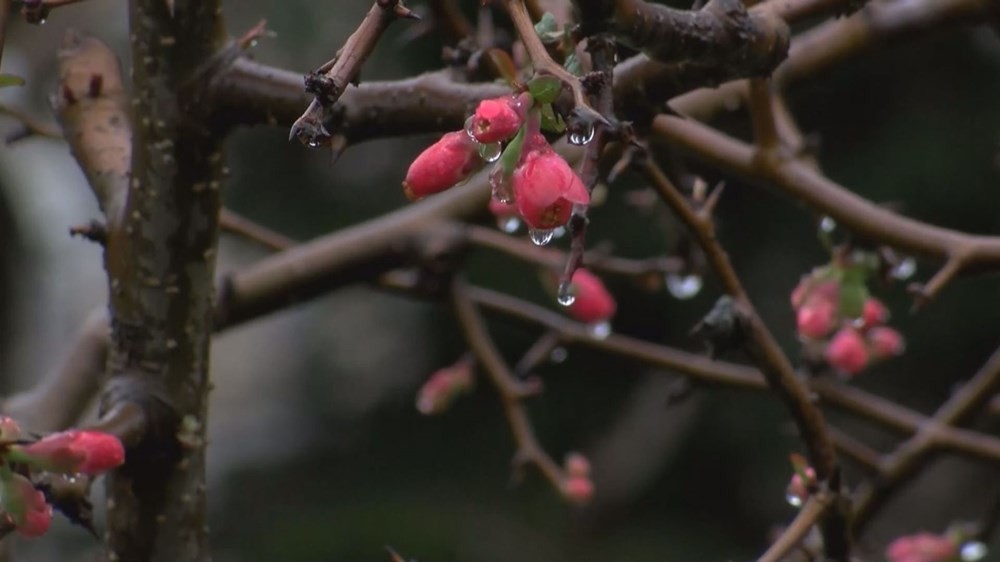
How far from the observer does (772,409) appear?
3115mm

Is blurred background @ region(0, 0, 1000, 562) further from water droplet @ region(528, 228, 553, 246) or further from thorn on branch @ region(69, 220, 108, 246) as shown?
water droplet @ region(528, 228, 553, 246)

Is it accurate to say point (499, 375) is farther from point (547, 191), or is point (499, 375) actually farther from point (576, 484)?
point (547, 191)

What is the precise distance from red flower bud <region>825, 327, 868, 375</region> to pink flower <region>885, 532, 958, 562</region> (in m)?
0.18

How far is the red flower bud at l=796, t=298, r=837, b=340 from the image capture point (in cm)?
116

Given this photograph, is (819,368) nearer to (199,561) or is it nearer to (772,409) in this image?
(199,561)

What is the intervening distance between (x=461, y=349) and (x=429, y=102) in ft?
8.12

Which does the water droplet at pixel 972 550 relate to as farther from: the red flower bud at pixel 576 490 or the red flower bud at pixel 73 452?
the red flower bud at pixel 73 452

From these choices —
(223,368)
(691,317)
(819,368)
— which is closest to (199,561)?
(819,368)

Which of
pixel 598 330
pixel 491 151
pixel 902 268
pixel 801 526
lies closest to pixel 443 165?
pixel 491 151

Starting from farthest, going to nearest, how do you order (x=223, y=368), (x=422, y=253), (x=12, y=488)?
(x=223, y=368)
(x=422, y=253)
(x=12, y=488)

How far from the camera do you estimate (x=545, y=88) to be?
0.58 m

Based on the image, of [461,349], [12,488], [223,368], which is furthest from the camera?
[223,368]

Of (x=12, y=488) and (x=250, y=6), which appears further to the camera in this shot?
(x=250, y=6)

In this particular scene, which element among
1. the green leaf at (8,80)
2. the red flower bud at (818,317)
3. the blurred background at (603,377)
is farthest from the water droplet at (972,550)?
the blurred background at (603,377)
